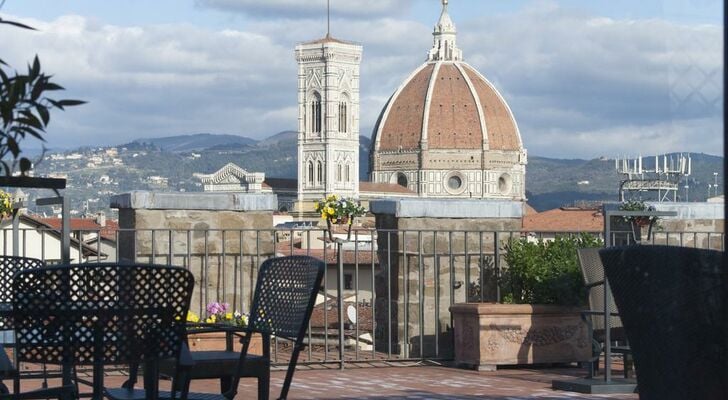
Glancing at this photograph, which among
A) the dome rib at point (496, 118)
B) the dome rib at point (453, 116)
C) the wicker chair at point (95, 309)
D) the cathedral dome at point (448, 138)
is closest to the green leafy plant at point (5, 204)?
the wicker chair at point (95, 309)

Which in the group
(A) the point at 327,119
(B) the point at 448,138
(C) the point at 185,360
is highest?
(A) the point at 327,119

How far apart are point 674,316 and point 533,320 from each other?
4.40 m

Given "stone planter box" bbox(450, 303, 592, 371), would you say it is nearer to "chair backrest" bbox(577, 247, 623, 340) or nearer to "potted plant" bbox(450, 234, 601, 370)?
"potted plant" bbox(450, 234, 601, 370)

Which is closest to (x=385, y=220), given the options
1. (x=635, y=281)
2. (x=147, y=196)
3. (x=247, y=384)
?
(x=147, y=196)

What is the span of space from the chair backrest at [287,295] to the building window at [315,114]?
126 metres

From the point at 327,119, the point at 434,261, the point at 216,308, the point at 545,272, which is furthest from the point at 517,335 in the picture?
the point at 327,119

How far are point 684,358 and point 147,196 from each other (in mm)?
4857

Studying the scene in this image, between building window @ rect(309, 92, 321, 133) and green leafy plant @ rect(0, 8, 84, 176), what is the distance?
128m

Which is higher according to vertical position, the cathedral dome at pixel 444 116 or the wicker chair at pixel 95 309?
the cathedral dome at pixel 444 116

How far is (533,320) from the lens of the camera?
7250mm

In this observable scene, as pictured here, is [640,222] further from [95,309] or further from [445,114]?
[445,114]

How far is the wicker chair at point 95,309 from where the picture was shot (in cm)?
290

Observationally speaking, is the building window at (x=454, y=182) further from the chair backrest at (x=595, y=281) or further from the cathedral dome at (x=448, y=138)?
the chair backrest at (x=595, y=281)

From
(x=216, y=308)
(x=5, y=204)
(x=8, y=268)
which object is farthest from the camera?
(x=5, y=204)
